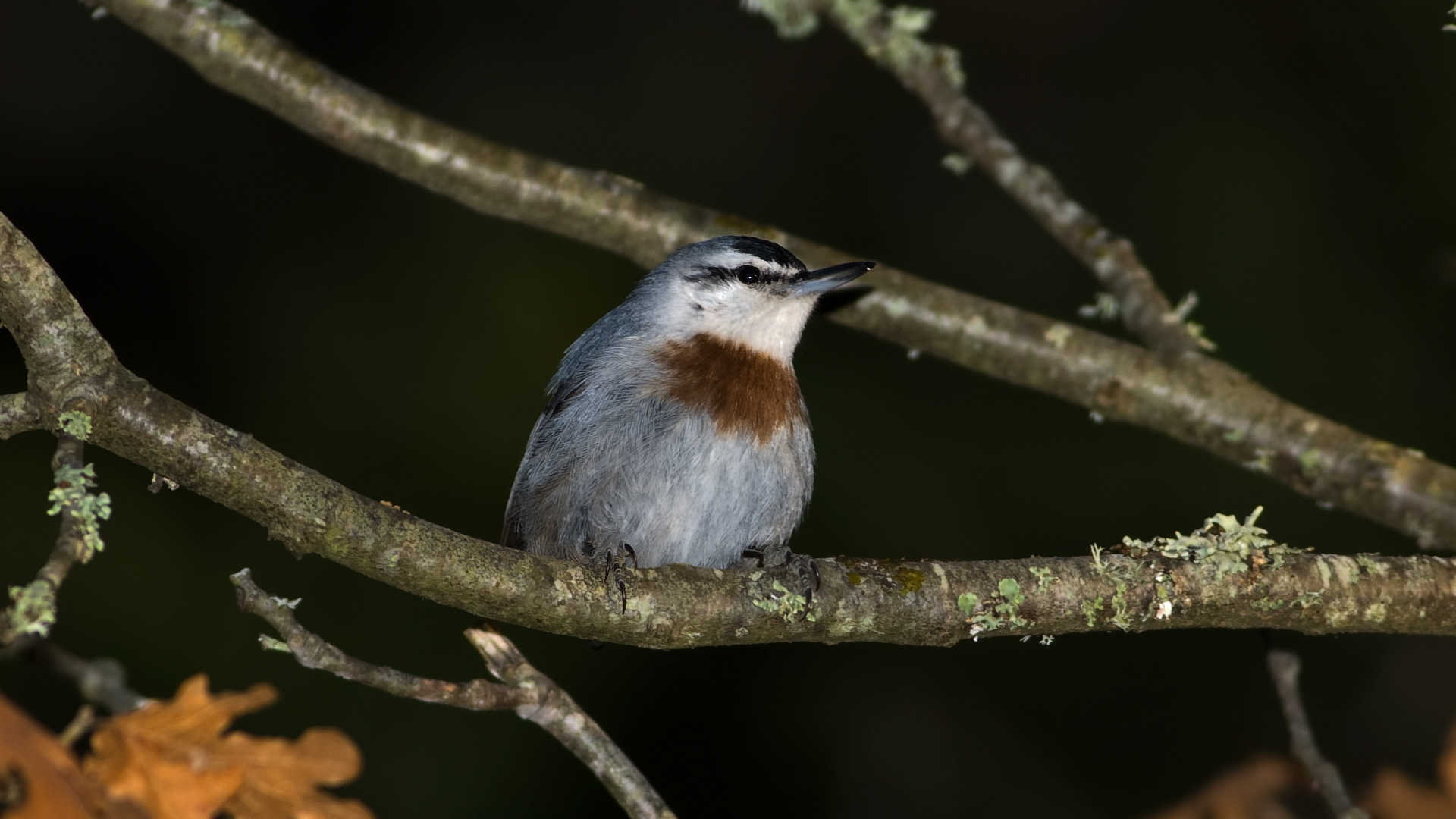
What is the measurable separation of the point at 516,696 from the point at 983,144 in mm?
2447

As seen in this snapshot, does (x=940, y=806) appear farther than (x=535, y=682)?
Yes

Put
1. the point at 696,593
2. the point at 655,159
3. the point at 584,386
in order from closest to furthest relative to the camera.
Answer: the point at 696,593 → the point at 584,386 → the point at 655,159

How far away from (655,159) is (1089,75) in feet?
7.64

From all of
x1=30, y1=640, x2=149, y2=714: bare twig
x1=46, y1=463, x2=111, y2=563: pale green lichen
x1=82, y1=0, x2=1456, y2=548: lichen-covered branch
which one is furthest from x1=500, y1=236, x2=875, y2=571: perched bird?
x1=46, y1=463, x2=111, y2=563: pale green lichen

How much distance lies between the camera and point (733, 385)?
3.24m

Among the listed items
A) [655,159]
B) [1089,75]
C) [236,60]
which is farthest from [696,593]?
[1089,75]

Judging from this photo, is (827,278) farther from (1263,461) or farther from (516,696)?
(516,696)

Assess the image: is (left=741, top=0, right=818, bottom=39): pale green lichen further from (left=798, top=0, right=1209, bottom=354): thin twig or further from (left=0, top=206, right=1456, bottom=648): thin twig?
(left=0, top=206, right=1456, bottom=648): thin twig

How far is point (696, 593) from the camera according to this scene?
238cm

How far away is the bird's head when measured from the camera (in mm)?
3480

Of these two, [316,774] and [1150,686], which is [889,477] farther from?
[316,774]

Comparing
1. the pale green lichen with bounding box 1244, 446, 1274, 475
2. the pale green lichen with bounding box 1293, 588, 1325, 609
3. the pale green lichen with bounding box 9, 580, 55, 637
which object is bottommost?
the pale green lichen with bounding box 9, 580, 55, 637

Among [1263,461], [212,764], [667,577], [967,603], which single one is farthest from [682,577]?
[1263,461]

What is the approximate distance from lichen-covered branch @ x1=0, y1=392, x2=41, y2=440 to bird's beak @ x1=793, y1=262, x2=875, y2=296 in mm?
2081
